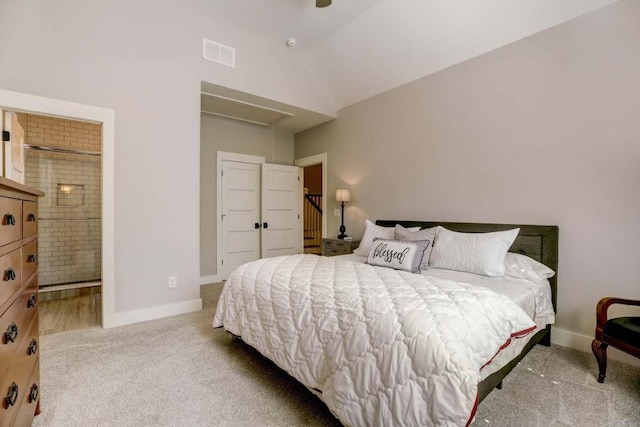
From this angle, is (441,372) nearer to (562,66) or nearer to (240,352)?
(240,352)

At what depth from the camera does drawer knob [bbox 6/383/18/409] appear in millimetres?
1033

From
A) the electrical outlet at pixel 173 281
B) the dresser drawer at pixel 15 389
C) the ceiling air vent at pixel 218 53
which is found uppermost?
the ceiling air vent at pixel 218 53

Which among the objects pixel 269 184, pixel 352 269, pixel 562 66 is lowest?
pixel 352 269

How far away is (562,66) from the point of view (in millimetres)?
2633

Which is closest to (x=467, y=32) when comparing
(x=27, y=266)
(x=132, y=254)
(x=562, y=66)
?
(x=562, y=66)

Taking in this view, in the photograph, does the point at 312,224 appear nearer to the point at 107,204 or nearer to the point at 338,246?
the point at 338,246

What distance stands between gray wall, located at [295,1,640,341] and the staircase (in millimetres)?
2913

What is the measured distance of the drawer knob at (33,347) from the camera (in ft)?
4.51

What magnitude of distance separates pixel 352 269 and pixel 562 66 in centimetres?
255

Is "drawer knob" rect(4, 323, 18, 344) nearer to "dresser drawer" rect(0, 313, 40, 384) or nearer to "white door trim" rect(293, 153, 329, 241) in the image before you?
"dresser drawer" rect(0, 313, 40, 384)

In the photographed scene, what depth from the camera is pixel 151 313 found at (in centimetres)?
317

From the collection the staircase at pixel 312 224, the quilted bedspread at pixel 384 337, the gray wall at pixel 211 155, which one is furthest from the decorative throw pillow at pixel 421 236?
the staircase at pixel 312 224

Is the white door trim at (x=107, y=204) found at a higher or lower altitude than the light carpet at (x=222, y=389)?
higher

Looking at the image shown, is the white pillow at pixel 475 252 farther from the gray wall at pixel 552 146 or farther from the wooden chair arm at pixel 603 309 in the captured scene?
the wooden chair arm at pixel 603 309
